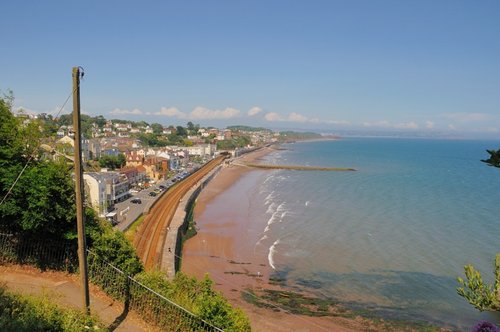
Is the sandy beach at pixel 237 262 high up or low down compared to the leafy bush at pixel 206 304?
down

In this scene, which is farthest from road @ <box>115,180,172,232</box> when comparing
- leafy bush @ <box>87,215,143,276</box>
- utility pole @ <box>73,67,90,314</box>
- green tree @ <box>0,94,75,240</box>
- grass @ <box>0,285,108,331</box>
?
utility pole @ <box>73,67,90,314</box>

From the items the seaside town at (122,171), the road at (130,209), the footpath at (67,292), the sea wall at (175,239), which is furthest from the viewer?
the road at (130,209)

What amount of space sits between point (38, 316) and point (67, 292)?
2.89 metres

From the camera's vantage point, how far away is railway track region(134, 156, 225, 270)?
22.9 metres

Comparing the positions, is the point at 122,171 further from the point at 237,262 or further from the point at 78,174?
the point at 78,174

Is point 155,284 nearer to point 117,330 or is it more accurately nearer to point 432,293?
point 117,330

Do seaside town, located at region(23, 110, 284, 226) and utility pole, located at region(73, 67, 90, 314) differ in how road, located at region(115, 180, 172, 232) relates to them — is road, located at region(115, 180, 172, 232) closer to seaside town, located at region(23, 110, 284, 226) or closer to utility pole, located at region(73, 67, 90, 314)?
seaside town, located at region(23, 110, 284, 226)

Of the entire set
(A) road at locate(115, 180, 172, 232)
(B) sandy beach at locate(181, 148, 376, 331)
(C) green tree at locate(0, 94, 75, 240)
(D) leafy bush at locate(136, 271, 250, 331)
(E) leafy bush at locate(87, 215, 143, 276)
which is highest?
(C) green tree at locate(0, 94, 75, 240)

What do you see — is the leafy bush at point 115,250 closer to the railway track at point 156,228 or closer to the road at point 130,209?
the railway track at point 156,228

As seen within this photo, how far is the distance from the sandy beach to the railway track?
187 centimetres

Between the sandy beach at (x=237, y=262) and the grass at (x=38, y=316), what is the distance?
33.5ft

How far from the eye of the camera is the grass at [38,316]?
6266mm

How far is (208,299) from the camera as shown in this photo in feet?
27.7

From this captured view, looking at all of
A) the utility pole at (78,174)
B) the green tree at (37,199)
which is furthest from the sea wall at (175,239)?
the utility pole at (78,174)
